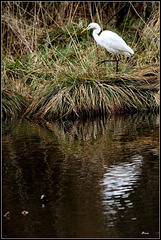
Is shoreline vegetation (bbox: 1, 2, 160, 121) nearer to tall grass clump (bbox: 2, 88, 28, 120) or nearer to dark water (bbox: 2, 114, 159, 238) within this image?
tall grass clump (bbox: 2, 88, 28, 120)

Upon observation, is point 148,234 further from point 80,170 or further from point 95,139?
point 95,139

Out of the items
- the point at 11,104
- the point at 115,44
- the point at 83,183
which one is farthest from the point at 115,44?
the point at 83,183

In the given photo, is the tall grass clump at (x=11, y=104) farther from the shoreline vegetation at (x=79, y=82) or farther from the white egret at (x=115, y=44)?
the white egret at (x=115, y=44)

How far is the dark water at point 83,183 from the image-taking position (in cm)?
296

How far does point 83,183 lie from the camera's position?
12.9ft

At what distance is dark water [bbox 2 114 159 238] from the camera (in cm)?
296

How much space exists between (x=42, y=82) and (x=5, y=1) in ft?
11.1

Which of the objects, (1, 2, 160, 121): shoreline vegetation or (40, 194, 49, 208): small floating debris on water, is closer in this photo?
(40, 194, 49, 208): small floating debris on water

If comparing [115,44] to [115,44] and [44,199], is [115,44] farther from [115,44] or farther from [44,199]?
[44,199]

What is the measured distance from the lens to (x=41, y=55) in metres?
10.6

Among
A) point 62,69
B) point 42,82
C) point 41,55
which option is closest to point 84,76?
point 62,69

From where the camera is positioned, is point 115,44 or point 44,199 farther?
point 115,44

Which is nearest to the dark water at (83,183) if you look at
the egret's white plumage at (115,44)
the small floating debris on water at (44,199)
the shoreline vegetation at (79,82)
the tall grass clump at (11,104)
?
the small floating debris on water at (44,199)

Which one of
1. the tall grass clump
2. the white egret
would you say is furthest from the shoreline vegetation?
the white egret
